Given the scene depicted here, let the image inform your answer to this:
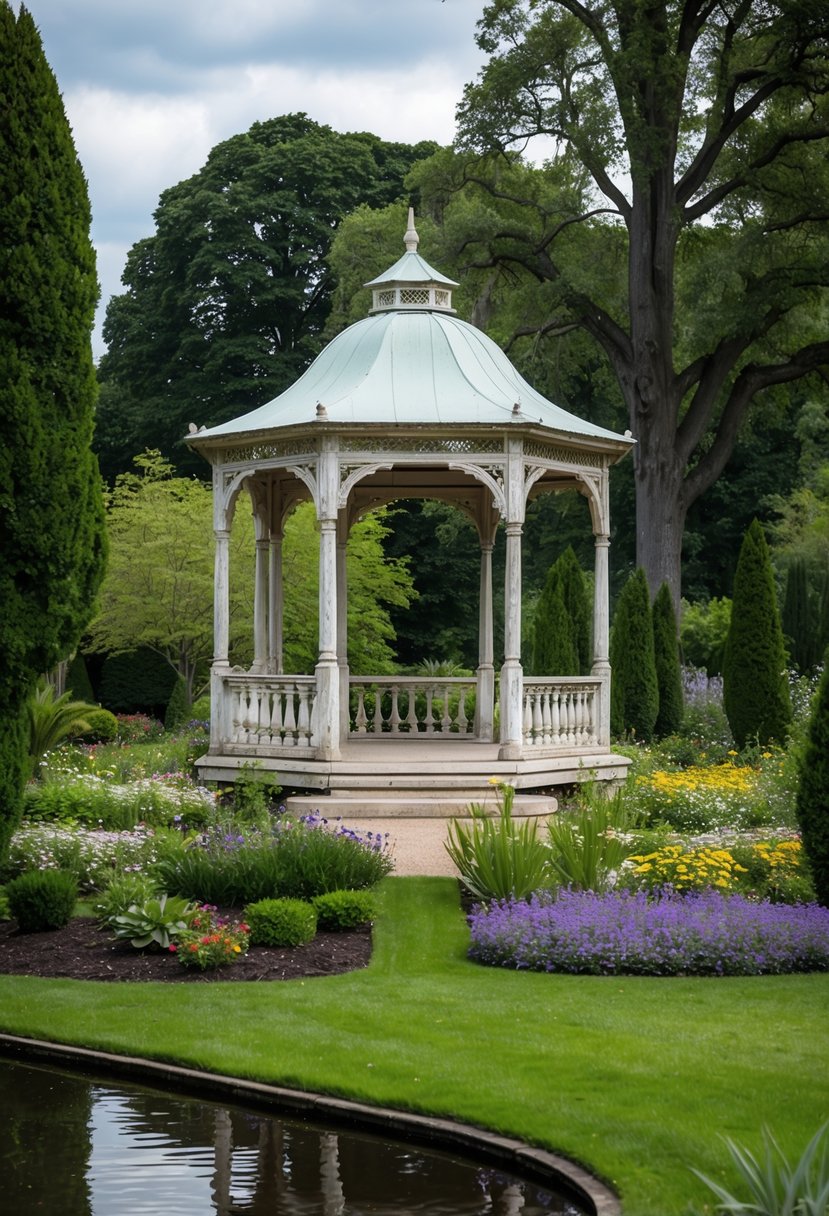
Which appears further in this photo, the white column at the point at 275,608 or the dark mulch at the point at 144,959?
the white column at the point at 275,608

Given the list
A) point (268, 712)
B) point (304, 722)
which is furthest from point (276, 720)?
point (304, 722)

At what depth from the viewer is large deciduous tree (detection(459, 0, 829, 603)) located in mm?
25203

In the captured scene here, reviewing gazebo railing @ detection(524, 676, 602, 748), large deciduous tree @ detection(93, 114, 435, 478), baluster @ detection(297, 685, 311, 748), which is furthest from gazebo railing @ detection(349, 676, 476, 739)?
large deciduous tree @ detection(93, 114, 435, 478)

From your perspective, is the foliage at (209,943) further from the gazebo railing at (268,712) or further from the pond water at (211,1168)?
the gazebo railing at (268,712)

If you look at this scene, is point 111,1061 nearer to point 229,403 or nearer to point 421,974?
point 421,974

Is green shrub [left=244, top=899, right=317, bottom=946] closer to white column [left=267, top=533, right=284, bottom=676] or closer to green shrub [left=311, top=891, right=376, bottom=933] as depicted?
green shrub [left=311, top=891, right=376, bottom=933]

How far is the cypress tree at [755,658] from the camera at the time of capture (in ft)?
69.8

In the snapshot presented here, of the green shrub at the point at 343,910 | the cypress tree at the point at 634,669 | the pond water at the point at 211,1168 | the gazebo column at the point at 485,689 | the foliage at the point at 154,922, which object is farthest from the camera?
the cypress tree at the point at 634,669

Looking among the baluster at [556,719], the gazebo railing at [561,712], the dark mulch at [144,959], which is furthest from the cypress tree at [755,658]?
the dark mulch at [144,959]

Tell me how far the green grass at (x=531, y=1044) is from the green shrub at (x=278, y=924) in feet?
1.89

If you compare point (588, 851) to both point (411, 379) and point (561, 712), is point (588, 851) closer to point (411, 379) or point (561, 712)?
point (561, 712)

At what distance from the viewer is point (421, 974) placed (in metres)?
9.60

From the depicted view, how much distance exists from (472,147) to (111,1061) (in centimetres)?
2212

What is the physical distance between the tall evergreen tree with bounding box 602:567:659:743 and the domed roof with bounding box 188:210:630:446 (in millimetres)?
6408
